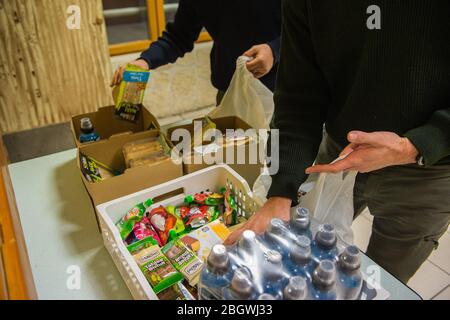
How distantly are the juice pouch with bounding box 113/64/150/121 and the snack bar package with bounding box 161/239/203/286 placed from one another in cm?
60

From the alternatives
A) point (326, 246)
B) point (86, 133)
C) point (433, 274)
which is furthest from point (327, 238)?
point (433, 274)

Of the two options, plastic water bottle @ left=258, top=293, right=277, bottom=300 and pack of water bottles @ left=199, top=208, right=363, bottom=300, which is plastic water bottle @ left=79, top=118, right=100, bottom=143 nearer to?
pack of water bottles @ left=199, top=208, right=363, bottom=300

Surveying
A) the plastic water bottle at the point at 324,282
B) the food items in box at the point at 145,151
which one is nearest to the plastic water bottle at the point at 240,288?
the plastic water bottle at the point at 324,282

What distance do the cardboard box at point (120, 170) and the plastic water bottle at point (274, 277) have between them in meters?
0.51

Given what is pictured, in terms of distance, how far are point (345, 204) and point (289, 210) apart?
5.8 inches

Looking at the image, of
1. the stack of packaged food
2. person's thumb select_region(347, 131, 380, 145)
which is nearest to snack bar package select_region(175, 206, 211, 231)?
the stack of packaged food

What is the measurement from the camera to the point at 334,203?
0.88m

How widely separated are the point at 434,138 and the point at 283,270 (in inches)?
16.2

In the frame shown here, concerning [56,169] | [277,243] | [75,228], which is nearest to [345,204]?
[277,243]

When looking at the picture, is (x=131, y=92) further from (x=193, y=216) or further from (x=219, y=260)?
(x=219, y=260)

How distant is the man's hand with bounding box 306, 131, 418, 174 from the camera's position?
71 centimetres

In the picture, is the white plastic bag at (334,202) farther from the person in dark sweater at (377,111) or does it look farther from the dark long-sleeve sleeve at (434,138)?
the dark long-sleeve sleeve at (434,138)

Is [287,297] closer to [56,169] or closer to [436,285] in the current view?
[56,169]

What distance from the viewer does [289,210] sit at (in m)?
0.84
